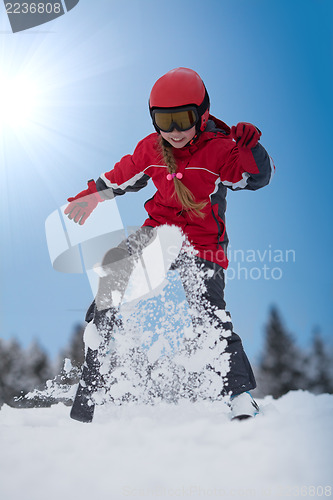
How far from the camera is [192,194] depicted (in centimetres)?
120

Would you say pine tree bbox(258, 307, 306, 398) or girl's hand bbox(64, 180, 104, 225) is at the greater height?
girl's hand bbox(64, 180, 104, 225)

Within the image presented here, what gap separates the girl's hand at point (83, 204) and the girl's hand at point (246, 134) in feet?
1.65

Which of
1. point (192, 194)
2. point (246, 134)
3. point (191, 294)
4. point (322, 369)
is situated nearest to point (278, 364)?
point (322, 369)

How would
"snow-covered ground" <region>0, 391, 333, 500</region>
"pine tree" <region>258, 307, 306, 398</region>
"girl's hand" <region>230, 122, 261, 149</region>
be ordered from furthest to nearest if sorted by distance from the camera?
"pine tree" <region>258, 307, 306, 398</region>, "girl's hand" <region>230, 122, 261, 149</region>, "snow-covered ground" <region>0, 391, 333, 500</region>

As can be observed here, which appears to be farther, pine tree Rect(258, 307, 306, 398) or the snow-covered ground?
pine tree Rect(258, 307, 306, 398)

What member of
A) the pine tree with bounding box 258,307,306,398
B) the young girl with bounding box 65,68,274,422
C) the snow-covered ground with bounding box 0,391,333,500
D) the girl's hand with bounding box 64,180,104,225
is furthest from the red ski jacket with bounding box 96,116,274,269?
the pine tree with bounding box 258,307,306,398

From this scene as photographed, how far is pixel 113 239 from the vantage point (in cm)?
129

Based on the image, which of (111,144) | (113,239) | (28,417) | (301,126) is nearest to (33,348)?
(28,417)

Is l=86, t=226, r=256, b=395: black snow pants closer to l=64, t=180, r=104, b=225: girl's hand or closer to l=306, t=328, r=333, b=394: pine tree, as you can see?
l=64, t=180, r=104, b=225: girl's hand

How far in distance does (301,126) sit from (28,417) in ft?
4.24

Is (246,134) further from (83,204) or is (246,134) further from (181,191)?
(83,204)

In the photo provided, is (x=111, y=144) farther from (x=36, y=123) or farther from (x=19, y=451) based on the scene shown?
(x=19, y=451)

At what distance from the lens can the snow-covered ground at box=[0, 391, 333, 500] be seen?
0.83 meters

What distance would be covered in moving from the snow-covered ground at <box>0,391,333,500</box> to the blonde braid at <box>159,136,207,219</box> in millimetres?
541
